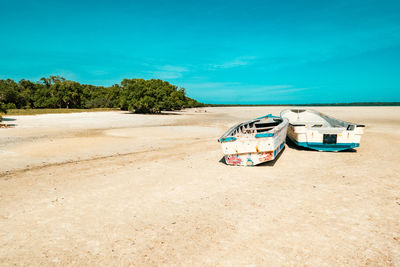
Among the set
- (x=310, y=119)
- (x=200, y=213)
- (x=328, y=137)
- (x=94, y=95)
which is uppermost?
(x=94, y=95)

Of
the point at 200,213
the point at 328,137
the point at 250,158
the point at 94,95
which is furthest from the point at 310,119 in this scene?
the point at 94,95

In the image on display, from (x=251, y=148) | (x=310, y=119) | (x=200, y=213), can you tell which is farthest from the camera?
(x=310, y=119)

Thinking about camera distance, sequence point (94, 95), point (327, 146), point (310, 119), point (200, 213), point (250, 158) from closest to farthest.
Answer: point (200, 213), point (250, 158), point (327, 146), point (310, 119), point (94, 95)

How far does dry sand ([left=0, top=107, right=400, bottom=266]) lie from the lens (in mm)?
3490

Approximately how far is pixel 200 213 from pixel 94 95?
7657 centimetres

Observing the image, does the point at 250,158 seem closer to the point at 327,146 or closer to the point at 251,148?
the point at 251,148

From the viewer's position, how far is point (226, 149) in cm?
839

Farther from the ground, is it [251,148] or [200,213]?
[251,148]

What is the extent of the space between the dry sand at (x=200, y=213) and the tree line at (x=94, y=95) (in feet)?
126

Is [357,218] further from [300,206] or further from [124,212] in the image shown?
[124,212]

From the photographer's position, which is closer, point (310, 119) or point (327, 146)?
point (327, 146)

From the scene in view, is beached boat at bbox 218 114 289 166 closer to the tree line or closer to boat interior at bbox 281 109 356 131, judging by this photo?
boat interior at bbox 281 109 356 131

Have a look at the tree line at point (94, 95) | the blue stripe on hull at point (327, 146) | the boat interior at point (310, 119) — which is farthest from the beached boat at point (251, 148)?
the tree line at point (94, 95)

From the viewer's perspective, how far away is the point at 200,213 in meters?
4.79
